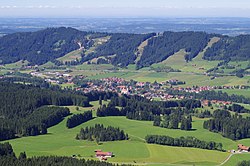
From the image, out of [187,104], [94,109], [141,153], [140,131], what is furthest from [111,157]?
[187,104]

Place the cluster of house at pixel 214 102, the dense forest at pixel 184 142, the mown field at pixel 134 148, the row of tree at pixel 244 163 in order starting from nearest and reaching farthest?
the row of tree at pixel 244 163
the mown field at pixel 134 148
the dense forest at pixel 184 142
the cluster of house at pixel 214 102

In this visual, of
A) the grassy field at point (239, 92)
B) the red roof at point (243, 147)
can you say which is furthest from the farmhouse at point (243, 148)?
the grassy field at point (239, 92)

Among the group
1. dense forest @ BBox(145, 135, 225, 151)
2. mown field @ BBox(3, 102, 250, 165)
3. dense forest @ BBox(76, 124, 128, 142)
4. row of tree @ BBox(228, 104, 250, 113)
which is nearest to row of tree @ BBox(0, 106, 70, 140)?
mown field @ BBox(3, 102, 250, 165)

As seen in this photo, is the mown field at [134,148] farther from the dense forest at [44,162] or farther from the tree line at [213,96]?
the tree line at [213,96]

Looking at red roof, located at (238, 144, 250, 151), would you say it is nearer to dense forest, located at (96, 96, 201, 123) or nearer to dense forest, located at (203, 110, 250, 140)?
dense forest, located at (203, 110, 250, 140)

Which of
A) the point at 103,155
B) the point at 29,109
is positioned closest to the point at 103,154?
the point at 103,155

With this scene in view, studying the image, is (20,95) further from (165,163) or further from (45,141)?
(165,163)
